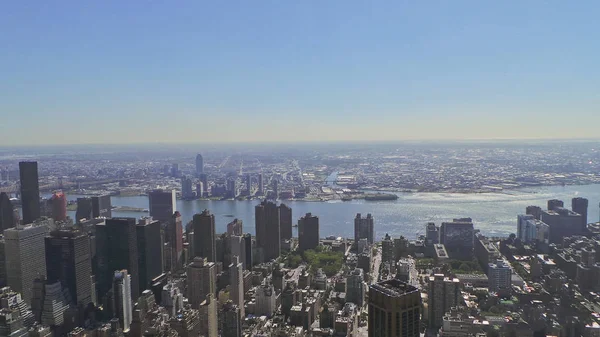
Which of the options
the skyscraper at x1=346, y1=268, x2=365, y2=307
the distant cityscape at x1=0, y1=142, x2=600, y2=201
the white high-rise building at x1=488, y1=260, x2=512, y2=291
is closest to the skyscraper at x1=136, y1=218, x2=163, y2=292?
the skyscraper at x1=346, y1=268, x2=365, y2=307

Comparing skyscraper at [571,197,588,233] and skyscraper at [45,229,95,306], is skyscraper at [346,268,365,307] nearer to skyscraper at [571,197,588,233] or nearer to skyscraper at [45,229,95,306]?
skyscraper at [45,229,95,306]

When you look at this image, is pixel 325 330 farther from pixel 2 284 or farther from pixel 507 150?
pixel 507 150

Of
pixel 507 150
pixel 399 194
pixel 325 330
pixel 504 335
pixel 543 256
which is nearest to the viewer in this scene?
pixel 504 335

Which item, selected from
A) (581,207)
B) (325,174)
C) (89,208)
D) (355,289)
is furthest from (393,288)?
(325,174)

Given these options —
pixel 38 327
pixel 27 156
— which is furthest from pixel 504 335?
pixel 27 156

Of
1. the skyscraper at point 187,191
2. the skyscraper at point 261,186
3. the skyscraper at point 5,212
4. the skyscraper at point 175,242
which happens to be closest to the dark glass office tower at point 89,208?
the skyscraper at point 5,212

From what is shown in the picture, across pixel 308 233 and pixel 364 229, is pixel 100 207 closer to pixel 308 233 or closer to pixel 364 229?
pixel 308 233
